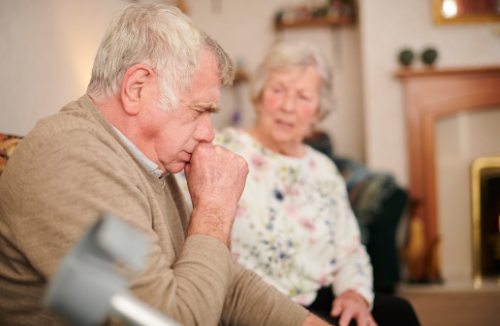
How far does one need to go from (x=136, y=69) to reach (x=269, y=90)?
2.93 feet

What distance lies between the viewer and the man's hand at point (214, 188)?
2.62 feet

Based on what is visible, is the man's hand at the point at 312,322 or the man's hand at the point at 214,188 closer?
the man's hand at the point at 214,188

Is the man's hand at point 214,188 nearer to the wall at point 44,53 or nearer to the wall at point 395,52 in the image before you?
the wall at point 44,53

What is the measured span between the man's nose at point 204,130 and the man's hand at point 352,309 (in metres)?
0.67

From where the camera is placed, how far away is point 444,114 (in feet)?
11.3

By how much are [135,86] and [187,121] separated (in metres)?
0.13

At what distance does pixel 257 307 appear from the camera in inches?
→ 39.4

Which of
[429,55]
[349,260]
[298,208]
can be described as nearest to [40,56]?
[298,208]

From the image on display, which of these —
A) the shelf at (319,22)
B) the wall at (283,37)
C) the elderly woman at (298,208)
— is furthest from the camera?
the wall at (283,37)

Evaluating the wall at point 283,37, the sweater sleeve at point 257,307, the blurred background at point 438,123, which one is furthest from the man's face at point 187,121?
the wall at point 283,37

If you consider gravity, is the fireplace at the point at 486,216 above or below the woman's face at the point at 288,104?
below

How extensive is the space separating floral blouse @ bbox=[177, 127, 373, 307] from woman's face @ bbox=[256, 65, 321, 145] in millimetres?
85

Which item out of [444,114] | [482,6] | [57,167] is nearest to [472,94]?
[444,114]

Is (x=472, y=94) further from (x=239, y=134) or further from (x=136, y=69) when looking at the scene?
(x=136, y=69)
